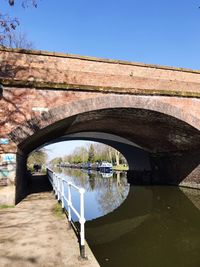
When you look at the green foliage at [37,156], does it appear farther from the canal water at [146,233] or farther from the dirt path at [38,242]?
the dirt path at [38,242]

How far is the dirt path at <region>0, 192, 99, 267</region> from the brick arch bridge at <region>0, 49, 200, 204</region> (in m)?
2.44

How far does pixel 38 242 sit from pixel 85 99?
6170mm

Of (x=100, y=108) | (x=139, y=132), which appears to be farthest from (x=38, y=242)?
(x=139, y=132)

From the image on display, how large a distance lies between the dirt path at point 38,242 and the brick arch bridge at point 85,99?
8.00 feet

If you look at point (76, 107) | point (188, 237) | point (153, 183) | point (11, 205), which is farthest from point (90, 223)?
point (153, 183)

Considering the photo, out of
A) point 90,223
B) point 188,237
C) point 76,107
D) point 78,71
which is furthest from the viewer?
point 78,71

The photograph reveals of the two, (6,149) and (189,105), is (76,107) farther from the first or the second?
(189,105)

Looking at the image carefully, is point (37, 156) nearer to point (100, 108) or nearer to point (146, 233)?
point (100, 108)

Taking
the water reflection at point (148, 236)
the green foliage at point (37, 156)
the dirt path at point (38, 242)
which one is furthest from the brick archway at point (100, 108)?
the green foliage at point (37, 156)

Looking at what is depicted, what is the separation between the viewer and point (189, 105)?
39.2ft

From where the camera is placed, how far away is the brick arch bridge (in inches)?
346

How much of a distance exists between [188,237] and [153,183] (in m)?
13.6

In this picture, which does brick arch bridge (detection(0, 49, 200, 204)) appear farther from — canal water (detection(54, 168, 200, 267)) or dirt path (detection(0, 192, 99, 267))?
canal water (detection(54, 168, 200, 267))

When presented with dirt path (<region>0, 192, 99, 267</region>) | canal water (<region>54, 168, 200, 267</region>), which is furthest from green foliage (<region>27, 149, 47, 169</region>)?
dirt path (<region>0, 192, 99, 267</region>)
